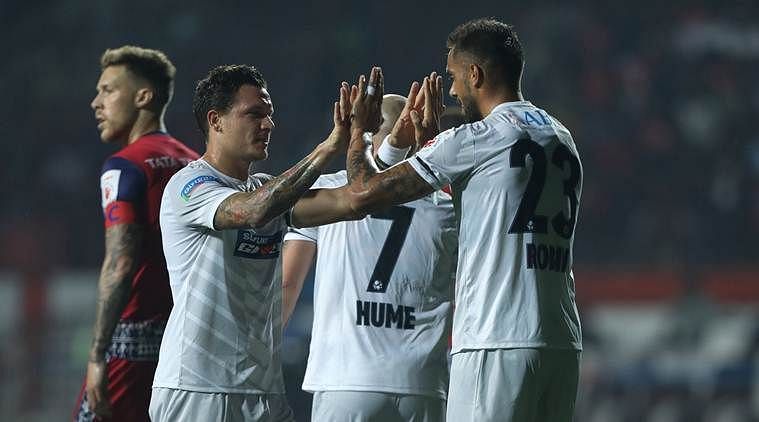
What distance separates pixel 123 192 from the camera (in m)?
4.76

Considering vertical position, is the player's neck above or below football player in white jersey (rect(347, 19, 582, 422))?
above

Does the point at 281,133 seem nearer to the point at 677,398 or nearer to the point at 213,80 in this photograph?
the point at 677,398

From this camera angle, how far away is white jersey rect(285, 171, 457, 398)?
14.0 feet

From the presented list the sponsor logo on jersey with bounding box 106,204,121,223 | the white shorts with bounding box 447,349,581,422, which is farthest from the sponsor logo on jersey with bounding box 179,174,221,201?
the white shorts with bounding box 447,349,581,422

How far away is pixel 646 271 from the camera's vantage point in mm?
12047

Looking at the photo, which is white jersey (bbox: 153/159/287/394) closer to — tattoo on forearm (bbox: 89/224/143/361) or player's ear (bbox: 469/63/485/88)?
tattoo on forearm (bbox: 89/224/143/361)

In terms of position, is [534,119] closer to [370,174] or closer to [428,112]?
[428,112]

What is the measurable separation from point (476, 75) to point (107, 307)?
1.79m

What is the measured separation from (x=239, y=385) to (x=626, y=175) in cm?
997

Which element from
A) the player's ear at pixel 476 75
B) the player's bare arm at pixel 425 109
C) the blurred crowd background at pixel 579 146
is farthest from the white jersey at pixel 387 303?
the blurred crowd background at pixel 579 146

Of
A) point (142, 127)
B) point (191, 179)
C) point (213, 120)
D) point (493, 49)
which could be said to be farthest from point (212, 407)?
point (142, 127)

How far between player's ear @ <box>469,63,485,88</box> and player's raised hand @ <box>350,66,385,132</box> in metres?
0.29

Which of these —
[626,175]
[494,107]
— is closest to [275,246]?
[494,107]

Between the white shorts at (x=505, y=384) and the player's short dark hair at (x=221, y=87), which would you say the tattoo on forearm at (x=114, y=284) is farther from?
the white shorts at (x=505, y=384)
